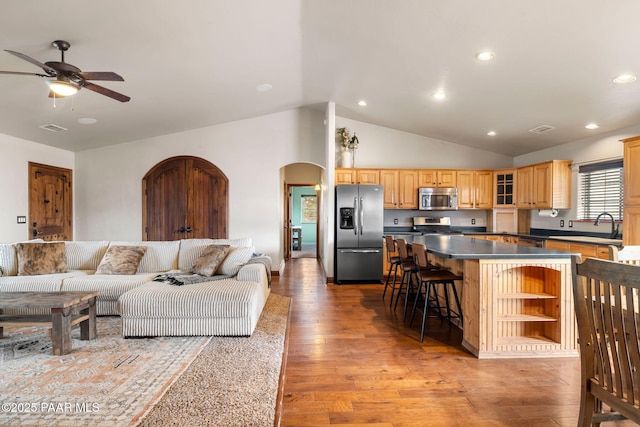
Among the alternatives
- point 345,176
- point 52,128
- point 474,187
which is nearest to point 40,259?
point 52,128

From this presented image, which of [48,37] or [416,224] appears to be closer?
[48,37]

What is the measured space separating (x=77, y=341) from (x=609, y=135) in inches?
272

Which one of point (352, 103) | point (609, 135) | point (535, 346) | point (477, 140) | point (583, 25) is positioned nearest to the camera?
point (583, 25)

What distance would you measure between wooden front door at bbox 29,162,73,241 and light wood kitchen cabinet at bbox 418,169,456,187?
6522mm

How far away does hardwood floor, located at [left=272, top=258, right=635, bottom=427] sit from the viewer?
200 centimetres

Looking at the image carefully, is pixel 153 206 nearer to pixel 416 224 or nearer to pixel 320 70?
pixel 320 70

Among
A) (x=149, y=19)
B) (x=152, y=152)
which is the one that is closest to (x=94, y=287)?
(x=149, y=19)

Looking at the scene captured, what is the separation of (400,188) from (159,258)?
426cm

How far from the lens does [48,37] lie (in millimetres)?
2854

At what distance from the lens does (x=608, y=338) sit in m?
1.43

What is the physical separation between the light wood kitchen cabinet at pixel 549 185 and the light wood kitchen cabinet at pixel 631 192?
1.49 m

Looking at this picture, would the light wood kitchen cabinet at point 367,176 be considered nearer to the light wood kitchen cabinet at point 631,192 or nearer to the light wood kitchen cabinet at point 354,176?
the light wood kitchen cabinet at point 354,176

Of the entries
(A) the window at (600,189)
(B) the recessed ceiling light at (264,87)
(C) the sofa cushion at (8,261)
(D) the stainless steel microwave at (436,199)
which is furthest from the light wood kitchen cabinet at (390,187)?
(C) the sofa cushion at (8,261)

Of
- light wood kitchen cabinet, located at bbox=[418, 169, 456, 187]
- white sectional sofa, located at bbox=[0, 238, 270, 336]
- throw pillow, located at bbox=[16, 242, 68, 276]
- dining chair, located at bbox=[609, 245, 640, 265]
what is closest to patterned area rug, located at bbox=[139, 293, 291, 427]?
white sectional sofa, located at bbox=[0, 238, 270, 336]
